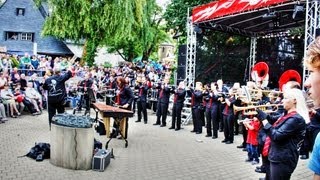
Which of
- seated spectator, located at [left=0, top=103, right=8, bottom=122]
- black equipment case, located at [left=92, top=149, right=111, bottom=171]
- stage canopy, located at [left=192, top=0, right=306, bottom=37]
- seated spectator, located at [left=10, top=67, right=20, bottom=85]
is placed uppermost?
stage canopy, located at [left=192, top=0, right=306, bottom=37]

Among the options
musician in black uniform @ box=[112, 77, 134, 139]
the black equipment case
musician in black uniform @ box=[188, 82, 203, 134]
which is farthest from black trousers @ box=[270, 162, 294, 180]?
musician in black uniform @ box=[188, 82, 203, 134]

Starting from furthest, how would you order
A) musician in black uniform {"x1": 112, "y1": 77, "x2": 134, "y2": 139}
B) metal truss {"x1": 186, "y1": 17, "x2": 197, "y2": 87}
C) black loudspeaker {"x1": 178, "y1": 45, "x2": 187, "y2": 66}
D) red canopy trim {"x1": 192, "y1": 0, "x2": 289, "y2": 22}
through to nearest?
black loudspeaker {"x1": 178, "y1": 45, "x2": 187, "y2": 66}, metal truss {"x1": 186, "y1": 17, "x2": 197, "y2": 87}, red canopy trim {"x1": 192, "y1": 0, "x2": 289, "y2": 22}, musician in black uniform {"x1": 112, "y1": 77, "x2": 134, "y2": 139}

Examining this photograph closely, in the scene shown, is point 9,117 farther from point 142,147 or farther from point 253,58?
point 253,58

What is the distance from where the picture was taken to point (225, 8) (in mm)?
13461

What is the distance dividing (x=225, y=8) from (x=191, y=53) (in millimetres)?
2618

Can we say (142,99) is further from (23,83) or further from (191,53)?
(23,83)

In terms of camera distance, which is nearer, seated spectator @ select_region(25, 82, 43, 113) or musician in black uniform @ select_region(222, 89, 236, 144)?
musician in black uniform @ select_region(222, 89, 236, 144)

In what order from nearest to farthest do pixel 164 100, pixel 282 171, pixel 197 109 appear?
pixel 282 171 < pixel 197 109 < pixel 164 100

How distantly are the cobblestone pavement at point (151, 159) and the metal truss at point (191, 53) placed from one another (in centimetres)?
325

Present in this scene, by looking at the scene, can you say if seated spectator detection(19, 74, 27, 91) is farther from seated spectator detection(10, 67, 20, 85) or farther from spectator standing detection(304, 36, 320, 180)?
spectator standing detection(304, 36, 320, 180)

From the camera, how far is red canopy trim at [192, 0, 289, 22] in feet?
39.6

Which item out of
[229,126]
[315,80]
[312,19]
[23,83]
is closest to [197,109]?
[229,126]

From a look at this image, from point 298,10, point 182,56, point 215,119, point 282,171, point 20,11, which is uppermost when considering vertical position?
point 20,11

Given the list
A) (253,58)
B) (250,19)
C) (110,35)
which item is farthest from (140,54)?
(250,19)
